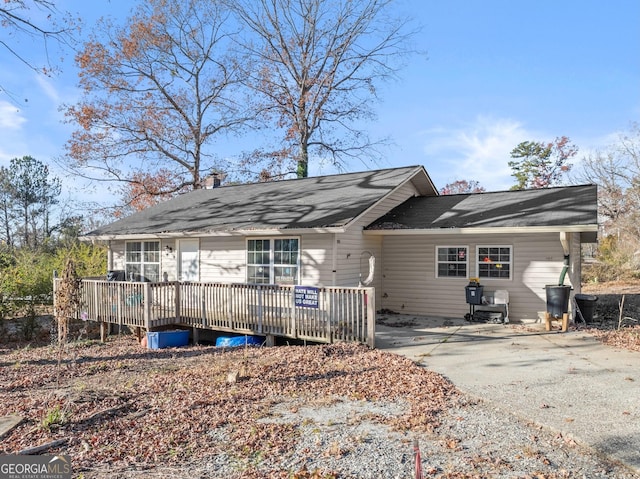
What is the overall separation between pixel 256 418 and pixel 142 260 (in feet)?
35.9

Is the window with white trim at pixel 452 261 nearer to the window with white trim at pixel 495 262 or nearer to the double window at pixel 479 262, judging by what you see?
the double window at pixel 479 262

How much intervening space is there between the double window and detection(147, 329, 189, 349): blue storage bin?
688 cm

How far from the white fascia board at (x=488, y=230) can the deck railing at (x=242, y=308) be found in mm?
3715

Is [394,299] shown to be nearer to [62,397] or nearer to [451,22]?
[62,397]

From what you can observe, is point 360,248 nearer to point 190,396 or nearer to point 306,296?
point 306,296

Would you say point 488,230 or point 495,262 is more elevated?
point 488,230

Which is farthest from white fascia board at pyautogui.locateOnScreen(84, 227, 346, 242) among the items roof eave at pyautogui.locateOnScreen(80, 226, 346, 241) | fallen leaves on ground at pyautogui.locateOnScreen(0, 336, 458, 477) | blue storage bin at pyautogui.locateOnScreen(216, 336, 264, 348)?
fallen leaves on ground at pyautogui.locateOnScreen(0, 336, 458, 477)

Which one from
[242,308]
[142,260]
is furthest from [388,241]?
[142,260]

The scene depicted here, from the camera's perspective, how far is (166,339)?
10.3 meters

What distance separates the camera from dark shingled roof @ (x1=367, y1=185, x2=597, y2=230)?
34.4 feet

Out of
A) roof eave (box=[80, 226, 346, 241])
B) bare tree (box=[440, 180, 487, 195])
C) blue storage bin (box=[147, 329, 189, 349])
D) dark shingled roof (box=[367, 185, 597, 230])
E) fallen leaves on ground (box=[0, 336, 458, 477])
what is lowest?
blue storage bin (box=[147, 329, 189, 349])

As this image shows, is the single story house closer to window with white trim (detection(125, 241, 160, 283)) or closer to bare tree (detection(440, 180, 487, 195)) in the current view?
window with white trim (detection(125, 241, 160, 283))

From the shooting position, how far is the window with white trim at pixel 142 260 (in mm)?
14225

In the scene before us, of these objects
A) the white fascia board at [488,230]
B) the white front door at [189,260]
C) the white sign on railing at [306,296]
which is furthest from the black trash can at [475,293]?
the white front door at [189,260]
